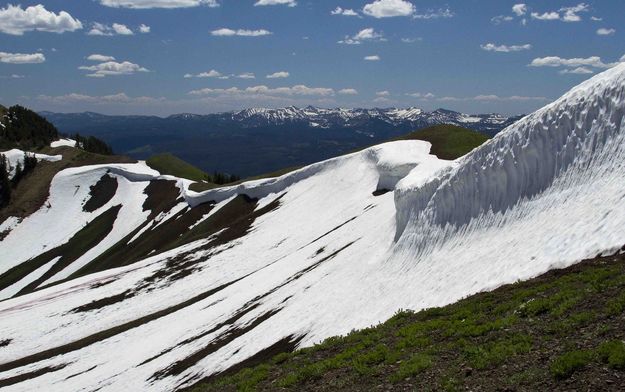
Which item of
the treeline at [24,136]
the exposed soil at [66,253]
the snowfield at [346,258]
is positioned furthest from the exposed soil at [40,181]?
the snowfield at [346,258]

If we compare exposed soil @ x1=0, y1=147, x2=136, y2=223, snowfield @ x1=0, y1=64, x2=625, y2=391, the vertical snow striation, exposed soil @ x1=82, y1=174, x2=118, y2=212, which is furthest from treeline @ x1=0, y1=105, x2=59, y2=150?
the vertical snow striation

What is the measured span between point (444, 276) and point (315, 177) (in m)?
53.5

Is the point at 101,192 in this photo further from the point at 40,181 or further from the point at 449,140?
the point at 449,140

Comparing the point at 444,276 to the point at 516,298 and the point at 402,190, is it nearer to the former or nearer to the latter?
the point at 516,298

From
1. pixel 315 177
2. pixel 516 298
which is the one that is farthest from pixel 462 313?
pixel 315 177

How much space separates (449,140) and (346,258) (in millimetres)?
41797

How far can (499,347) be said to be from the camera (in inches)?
508

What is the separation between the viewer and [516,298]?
16.2 meters

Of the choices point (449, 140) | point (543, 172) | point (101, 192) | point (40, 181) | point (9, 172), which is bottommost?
point (101, 192)

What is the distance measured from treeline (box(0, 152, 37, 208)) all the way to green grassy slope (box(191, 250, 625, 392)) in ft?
447

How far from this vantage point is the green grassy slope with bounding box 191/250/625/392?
430 inches

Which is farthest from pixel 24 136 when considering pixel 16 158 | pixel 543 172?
pixel 543 172

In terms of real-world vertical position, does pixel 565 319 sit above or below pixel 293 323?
above

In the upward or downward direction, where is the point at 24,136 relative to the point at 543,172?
upward
